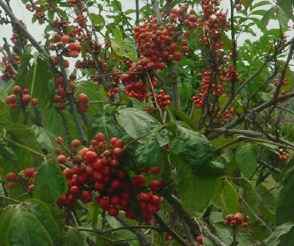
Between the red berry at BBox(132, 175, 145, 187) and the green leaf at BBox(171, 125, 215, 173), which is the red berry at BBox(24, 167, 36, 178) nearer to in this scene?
the red berry at BBox(132, 175, 145, 187)

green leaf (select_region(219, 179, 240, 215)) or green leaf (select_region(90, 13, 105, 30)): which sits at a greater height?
green leaf (select_region(90, 13, 105, 30))

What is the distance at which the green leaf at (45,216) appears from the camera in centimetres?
178

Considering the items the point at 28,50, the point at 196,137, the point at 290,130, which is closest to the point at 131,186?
the point at 196,137

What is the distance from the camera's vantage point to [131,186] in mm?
1854

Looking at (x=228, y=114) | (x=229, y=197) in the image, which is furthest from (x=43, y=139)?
(x=228, y=114)

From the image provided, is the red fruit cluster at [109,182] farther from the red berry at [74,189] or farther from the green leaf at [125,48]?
the green leaf at [125,48]

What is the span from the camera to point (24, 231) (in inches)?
67.8

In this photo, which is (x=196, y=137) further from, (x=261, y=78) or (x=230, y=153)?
(x=261, y=78)

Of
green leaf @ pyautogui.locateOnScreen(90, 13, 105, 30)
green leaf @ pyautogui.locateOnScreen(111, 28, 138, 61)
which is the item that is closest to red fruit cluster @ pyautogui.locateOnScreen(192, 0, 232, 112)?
green leaf @ pyautogui.locateOnScreen(111, 28, 138, 61)

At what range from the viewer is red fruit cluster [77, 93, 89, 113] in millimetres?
2229

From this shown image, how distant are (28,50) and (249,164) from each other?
88 centimetres

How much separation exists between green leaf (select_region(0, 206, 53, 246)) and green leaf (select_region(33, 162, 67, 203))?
107 millimetres

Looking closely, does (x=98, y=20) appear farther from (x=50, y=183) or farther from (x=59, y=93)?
(x=50, y=183)

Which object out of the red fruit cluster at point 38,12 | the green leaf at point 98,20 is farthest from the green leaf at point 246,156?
the green leaf at point 98,20
